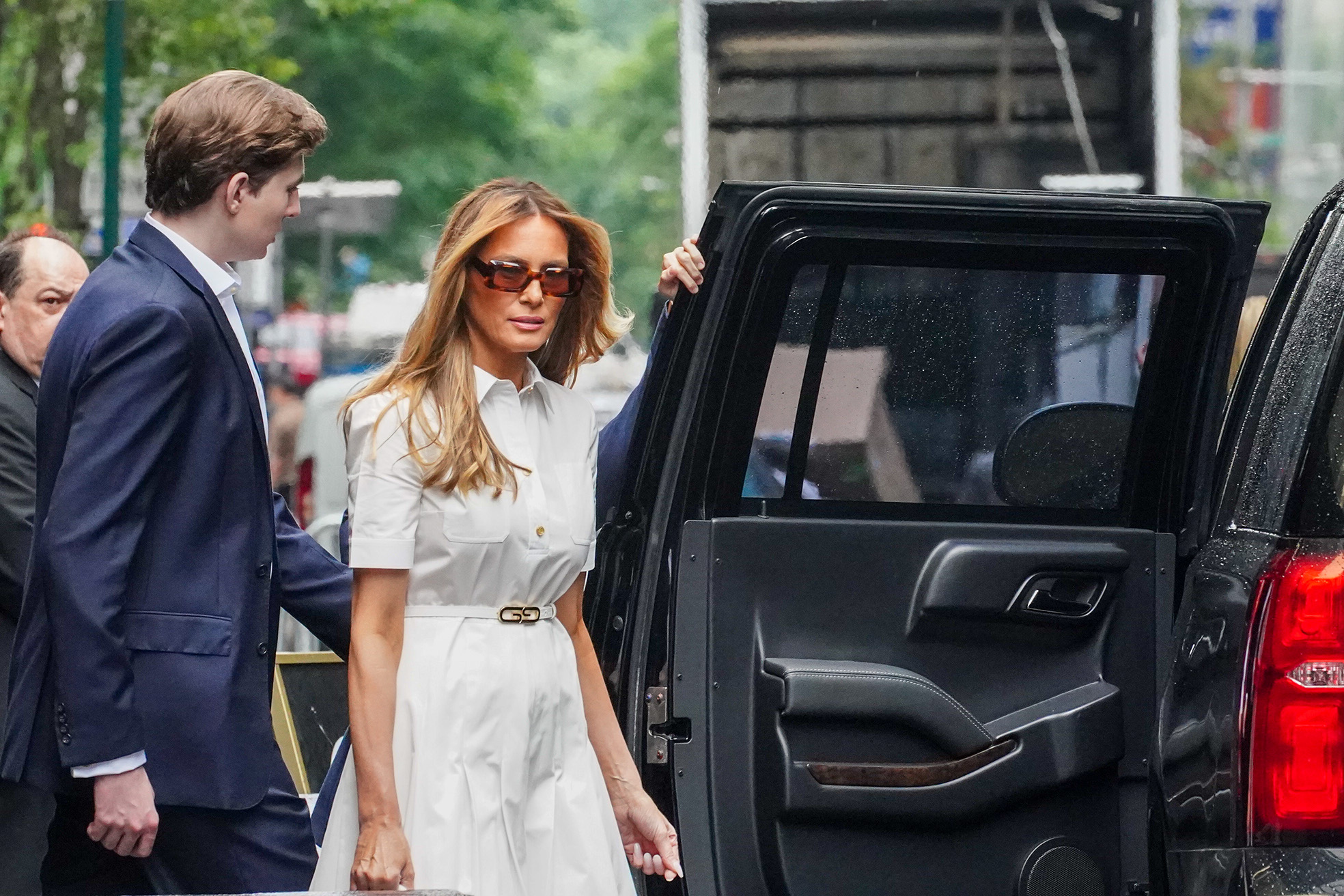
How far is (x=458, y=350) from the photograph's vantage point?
3174 mm

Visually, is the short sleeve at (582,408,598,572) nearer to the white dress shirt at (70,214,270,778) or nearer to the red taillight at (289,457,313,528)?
the white dress shirt at (70,214,270,778)

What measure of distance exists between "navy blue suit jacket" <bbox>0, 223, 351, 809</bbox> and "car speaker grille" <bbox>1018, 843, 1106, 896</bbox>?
1513mm

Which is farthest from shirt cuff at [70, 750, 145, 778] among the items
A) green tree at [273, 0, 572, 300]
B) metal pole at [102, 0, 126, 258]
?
green tree at [273, 0, 572, 300]

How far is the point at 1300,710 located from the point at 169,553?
1.69 metres

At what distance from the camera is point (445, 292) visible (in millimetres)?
3162

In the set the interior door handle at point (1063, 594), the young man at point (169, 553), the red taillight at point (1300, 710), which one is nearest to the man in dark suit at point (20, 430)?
the young man at point (169, 553)

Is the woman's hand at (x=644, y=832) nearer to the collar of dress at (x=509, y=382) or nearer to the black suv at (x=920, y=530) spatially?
the black suv at (x=920, y=530)

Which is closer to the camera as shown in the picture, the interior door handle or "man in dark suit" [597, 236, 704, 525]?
"man in dark suit" [597, 236, 704, 525]

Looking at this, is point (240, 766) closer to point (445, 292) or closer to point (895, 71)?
point (445, 292)

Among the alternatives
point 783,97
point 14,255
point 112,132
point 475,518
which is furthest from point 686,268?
point 783,97

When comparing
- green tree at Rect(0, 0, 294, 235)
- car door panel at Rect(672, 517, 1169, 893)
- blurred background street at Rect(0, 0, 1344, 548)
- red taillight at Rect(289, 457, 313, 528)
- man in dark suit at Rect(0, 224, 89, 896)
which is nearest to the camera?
car door panel at Rect(672, 517, 1169, 893)

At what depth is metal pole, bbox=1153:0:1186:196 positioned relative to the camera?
1112cm

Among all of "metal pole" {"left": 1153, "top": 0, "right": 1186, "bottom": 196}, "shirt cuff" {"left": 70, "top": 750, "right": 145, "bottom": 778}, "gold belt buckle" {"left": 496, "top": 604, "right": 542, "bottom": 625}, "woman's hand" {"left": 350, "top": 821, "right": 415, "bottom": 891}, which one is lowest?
"woman's hand" {"left": 350, "top": 821, "right": 415, "bottom": 891}

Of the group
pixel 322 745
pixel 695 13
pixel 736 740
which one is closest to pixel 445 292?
pixel 736 740
